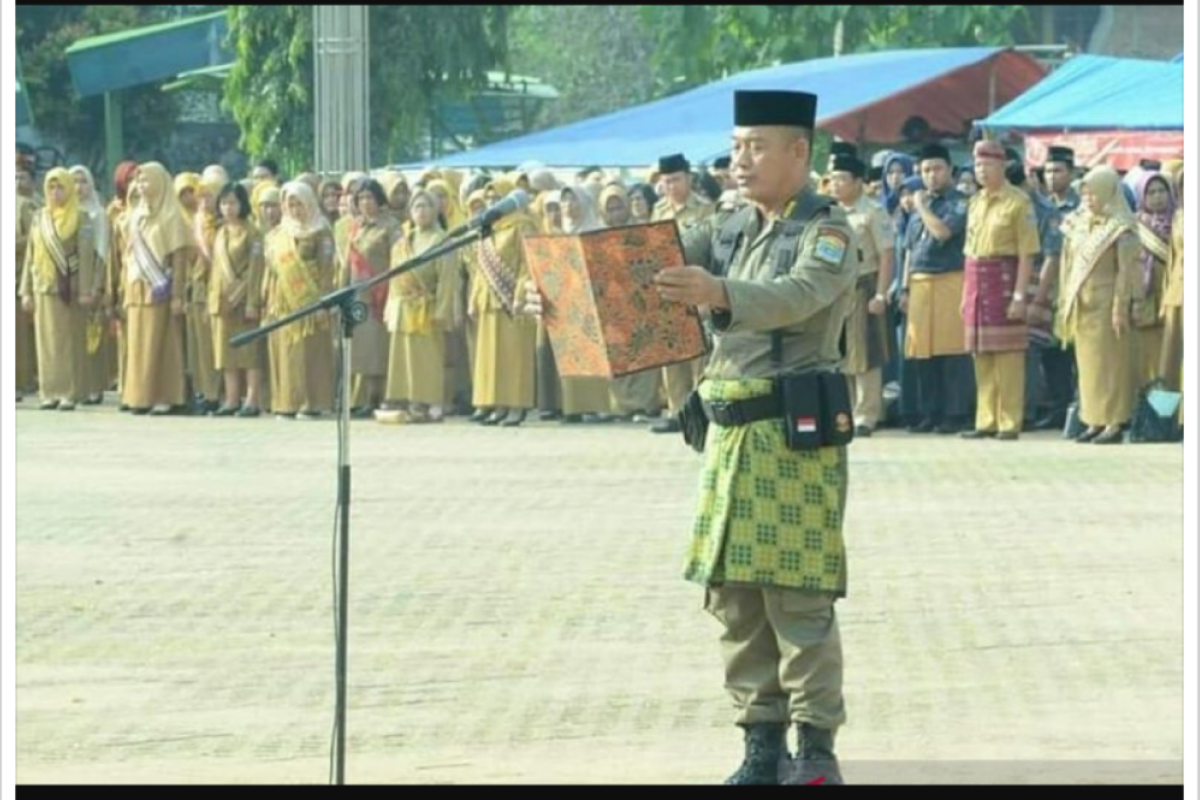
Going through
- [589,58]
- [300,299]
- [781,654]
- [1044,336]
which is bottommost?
[781,654]

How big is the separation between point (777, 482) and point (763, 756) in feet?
2.32

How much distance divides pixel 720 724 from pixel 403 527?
6.07 m

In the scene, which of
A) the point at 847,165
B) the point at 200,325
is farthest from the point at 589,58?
the point at 847,165

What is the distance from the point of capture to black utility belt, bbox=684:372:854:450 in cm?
839

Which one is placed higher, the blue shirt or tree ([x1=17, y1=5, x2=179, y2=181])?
tree ([x1=17, y1=5, x2=179, y2=181])

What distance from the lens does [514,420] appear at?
2328 centimetres

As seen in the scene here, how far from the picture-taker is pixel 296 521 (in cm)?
1614

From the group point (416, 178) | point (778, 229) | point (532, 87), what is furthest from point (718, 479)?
point (532, 87)

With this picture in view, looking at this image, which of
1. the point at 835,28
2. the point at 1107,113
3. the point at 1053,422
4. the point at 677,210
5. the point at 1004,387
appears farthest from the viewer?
the point at 835,28

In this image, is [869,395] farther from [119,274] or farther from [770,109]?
[770,109]

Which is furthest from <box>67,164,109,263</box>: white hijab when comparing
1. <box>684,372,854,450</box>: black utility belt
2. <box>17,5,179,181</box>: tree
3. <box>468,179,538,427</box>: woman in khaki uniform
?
<box>17,5,179,181</box>: tree

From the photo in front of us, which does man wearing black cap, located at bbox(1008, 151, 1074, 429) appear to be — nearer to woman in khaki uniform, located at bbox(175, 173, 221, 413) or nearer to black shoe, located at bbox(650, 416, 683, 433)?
black shoe, located at bbox(650, 416, 683, 433)

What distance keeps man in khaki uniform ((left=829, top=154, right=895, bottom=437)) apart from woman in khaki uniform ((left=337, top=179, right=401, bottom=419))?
11.7ft
